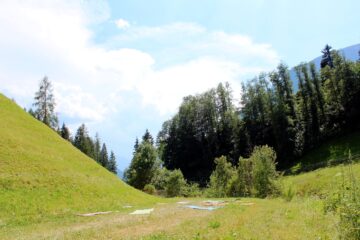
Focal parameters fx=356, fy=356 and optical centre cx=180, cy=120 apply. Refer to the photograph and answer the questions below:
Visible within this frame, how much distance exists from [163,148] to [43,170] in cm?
9760

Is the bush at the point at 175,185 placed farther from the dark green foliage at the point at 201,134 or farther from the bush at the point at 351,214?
the bush at the point at 351,214

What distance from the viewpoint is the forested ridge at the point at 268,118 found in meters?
85.6

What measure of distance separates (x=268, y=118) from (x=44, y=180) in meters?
78.7

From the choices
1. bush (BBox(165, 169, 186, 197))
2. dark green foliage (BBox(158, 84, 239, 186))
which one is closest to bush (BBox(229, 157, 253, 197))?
bush (BBox(165, 169, 186, 197))

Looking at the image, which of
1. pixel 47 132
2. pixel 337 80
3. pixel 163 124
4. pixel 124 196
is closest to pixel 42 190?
pixel 124 196

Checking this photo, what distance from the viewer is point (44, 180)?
113 ft

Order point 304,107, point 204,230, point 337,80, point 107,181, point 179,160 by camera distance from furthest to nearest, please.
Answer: point 179,160 → point 304,107 → point 337,80 → point 107,181 → point 204,230

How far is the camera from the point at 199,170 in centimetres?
11756

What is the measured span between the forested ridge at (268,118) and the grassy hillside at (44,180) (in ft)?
121

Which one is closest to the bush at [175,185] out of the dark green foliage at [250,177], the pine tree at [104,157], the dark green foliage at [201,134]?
the dark green foliage at [250,177]

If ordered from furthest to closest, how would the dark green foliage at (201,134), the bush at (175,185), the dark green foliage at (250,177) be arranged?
the dark green foliage at (201,134) → the bush at (175,185) → the dark green foliage at (250,177)

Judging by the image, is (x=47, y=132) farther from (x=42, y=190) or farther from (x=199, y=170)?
(x=199, y=170)

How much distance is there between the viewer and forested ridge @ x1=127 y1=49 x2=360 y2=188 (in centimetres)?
8556

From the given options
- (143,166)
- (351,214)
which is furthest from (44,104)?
(351,214)
